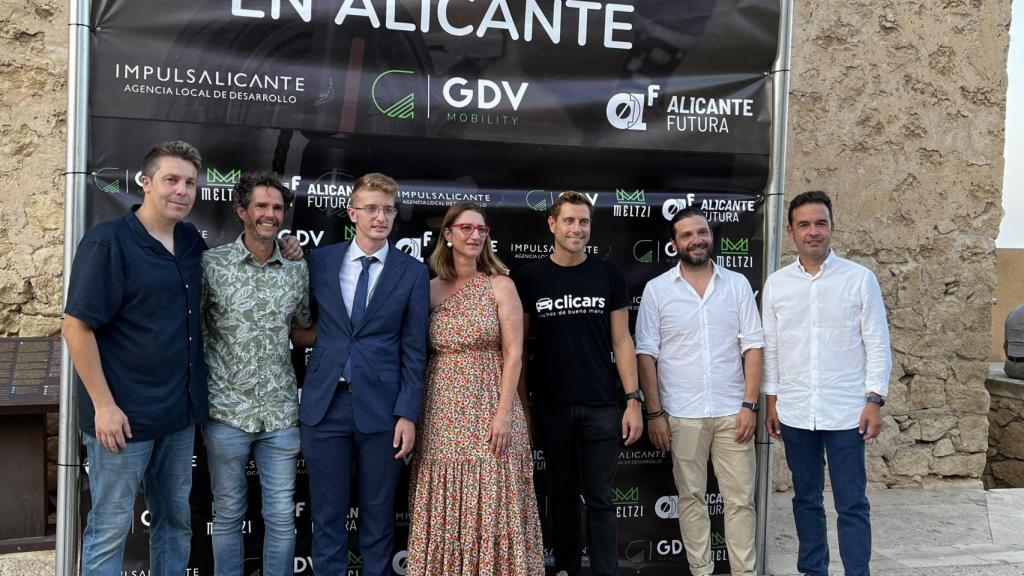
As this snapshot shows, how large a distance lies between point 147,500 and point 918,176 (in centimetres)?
481

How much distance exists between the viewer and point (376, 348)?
9.35 feet

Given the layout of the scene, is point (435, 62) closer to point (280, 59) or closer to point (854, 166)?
point (280, 59)

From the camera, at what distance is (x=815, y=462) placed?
3330 millimetres

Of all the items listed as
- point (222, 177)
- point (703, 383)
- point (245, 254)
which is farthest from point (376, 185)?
point (703, 383)

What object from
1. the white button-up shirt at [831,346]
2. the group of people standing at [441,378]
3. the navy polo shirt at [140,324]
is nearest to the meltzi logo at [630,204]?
the group of people standing at [441,378]

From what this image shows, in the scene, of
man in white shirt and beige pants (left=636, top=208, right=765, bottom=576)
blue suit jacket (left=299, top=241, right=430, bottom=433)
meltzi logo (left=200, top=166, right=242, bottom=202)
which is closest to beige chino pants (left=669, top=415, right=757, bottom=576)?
man in white shirt and beige pants (left=636, top=208, right=765, bottom=576)

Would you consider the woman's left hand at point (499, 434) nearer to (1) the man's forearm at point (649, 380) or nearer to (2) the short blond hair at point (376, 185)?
(1) the man's forearm at point (649, 380)

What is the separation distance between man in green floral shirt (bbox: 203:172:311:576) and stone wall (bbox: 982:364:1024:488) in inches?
240

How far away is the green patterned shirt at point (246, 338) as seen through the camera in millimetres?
2787

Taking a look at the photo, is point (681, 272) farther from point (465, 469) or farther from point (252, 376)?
point (252, 376)

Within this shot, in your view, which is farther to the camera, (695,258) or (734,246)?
(734,246)

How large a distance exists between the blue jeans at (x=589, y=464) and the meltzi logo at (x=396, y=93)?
4.72 ft

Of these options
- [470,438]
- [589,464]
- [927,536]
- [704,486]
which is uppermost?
[470,438]

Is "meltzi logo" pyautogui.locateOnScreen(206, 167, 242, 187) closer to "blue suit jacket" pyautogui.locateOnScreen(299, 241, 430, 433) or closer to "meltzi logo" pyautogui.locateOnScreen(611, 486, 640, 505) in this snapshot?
"blue suit jacket" pyautogui.locateOnScreen(299, 241, 430, 433)
